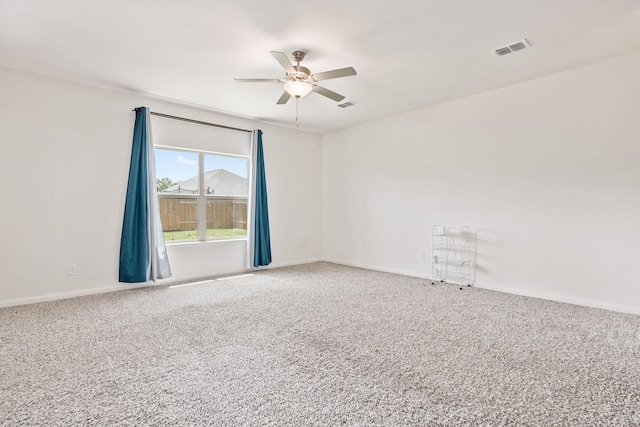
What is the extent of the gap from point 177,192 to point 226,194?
0.84 meters

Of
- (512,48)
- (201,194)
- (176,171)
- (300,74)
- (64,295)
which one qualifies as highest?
(512,48)

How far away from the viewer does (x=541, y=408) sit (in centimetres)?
185

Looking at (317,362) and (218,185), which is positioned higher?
(218,185)

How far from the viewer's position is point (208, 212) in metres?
5.50

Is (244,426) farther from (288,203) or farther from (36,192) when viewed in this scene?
(288,203)

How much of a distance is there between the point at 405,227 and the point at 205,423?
445 centimetres

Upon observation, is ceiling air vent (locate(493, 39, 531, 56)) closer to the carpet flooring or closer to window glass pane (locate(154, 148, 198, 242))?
the carpet flooring

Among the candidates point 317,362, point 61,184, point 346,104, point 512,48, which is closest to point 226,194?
point 61,184

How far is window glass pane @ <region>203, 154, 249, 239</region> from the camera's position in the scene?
5500 millimetres

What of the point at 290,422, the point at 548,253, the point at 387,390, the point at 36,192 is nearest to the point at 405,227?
the point at 548,253

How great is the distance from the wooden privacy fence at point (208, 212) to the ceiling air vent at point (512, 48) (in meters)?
4.34

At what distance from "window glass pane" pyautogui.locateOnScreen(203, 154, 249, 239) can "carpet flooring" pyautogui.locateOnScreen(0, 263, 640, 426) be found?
1.84m

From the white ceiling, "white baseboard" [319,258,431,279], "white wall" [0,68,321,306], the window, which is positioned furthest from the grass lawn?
the white ceiling

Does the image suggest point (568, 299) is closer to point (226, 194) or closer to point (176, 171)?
point (226, 194)
